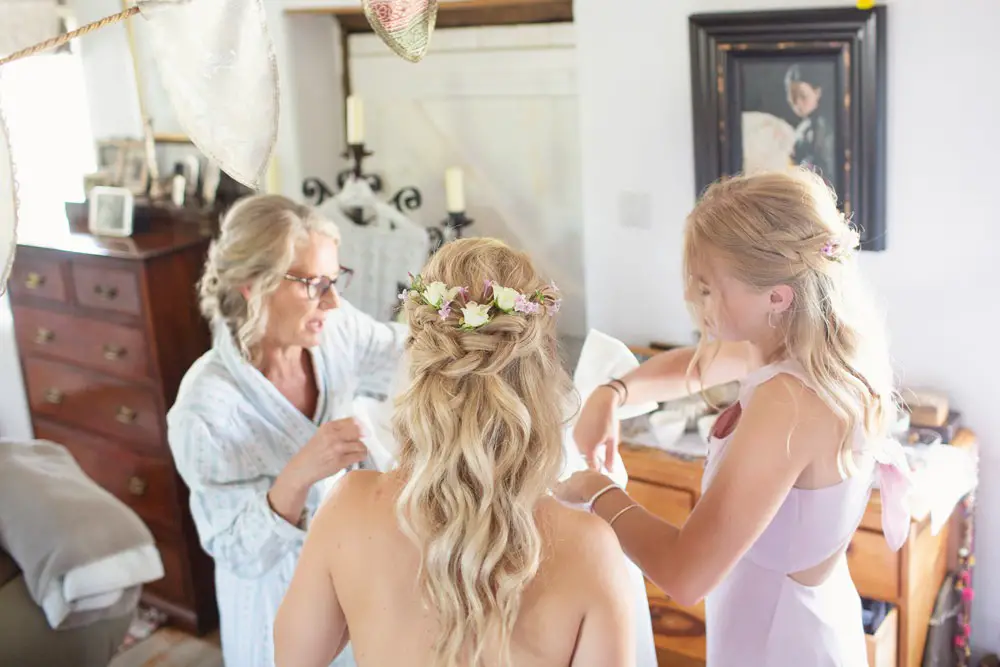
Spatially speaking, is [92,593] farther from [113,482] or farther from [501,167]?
[501,167]

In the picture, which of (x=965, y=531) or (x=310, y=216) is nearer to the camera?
A: (x=310, y=216)

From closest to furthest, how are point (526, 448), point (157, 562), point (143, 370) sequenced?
point (526, 448), point (157, 562), point (143, 370)

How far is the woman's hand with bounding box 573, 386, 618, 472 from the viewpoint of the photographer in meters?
1.68

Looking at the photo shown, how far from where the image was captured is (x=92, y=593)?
205 cm

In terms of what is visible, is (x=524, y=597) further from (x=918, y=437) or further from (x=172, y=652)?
(x=172, y=652)

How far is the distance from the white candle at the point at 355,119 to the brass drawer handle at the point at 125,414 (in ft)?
3.10

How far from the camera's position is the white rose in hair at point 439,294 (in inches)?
46.6

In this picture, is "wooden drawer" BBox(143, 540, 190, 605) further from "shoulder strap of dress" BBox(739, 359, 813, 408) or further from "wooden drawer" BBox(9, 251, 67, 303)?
"shoulder strap of dress" BBox(739, 359, 813, 408)

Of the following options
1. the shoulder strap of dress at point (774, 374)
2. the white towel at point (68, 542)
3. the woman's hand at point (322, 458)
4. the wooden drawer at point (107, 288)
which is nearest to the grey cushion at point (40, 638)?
the white towel at point (68, 542)

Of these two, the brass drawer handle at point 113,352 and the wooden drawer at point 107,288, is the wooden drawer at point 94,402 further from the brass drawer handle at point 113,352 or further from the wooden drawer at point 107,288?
the wooden drawer at point 107,288

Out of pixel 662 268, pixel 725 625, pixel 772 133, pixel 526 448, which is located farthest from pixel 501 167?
pixel 526 448

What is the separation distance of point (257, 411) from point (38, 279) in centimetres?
140

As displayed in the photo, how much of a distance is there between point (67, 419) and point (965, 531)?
241 centimetres

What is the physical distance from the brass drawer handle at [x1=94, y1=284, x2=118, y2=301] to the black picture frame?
1554mm
